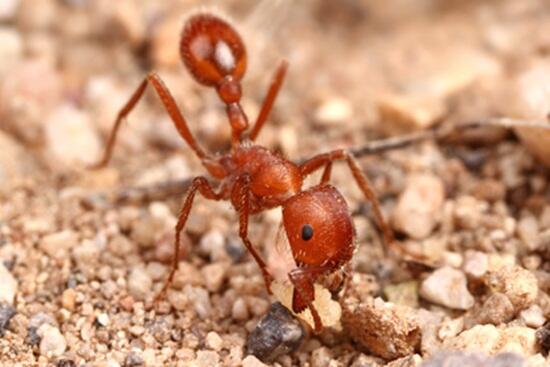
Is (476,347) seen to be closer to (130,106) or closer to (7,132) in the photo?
(130,106)

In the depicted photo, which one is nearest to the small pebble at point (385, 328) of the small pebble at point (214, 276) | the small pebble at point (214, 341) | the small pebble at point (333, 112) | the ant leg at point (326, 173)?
the small pebble at point (214, 341)

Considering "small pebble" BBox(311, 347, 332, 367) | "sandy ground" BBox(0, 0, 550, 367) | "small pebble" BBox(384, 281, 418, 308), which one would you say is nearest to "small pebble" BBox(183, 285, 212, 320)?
"sandy ground" BBox(0, 0, 550, 367)

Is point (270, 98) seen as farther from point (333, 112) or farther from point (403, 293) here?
point (403, 293)

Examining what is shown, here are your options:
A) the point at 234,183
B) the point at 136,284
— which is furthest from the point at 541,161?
the point at 136,284

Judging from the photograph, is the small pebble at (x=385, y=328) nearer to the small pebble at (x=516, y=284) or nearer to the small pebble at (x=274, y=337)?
the small pebble at (x=274, y=337)

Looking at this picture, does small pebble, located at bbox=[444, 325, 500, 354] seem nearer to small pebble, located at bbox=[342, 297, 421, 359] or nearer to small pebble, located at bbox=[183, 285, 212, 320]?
small pebble, located at bbox=[342, 297, 421, 359]

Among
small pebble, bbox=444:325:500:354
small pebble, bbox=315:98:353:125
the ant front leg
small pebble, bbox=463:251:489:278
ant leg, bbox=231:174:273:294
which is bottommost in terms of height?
small pebble, bbox=444:325:500:354

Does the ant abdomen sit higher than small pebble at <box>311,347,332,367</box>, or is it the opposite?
the ant abdomen
